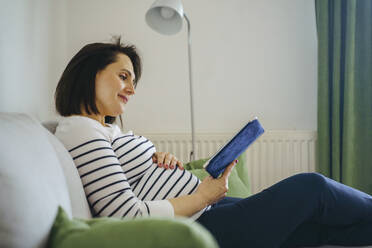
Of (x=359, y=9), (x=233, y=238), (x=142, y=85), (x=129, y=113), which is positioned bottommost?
(x=233, y=238)

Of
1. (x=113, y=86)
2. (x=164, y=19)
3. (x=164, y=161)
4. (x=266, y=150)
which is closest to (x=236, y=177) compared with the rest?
(x=164, y=161)

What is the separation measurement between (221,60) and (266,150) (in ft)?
2.42

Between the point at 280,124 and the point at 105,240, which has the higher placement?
the point at 105,240

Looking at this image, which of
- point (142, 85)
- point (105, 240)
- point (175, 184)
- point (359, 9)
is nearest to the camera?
point (105, 240)

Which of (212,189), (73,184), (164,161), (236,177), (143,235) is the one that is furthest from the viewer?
(236,177)

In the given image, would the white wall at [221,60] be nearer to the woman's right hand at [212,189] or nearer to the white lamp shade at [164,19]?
the white lamp shade at [164,19]

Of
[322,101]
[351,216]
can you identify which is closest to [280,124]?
[322,101]

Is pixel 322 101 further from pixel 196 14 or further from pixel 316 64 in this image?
pixel 196 14

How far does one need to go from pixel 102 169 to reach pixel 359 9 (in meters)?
2.04

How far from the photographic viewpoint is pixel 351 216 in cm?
95

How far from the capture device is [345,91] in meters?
2.12

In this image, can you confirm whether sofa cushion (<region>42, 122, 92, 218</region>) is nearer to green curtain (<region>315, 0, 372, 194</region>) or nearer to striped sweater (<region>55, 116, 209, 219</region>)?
striped sweater (<region>55, 116, 209, 219</region>)

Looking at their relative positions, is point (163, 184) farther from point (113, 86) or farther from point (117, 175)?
point (113, 86)

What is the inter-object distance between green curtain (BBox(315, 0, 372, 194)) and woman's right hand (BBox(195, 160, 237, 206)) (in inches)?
56.1
